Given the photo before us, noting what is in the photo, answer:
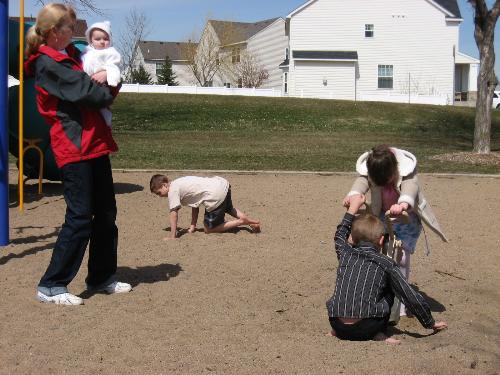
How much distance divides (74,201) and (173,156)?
1182 cm

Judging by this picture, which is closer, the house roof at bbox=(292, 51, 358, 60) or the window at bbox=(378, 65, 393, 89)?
the house roof at bbox=(292, 51, 358, 60)

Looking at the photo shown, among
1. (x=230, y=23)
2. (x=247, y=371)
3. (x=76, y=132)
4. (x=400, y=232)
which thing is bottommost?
(x=247, y=371)

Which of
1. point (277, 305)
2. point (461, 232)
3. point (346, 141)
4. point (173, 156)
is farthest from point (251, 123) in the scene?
point (277, 305)

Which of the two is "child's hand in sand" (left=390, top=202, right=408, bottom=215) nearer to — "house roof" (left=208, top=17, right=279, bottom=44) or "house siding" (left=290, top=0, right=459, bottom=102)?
"house siding" (left=290, top=0, right=459, bottom=102)

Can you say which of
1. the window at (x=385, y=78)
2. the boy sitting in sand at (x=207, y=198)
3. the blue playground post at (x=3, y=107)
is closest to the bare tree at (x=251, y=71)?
the window at (x=385, y=78)

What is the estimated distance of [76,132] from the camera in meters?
5.00

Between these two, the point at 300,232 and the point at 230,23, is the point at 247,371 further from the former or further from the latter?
the point at 230,23

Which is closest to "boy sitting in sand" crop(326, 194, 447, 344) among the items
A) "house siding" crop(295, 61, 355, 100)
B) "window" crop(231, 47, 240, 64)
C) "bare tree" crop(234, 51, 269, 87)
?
"house siding" crop(295, 61, 355, 100)

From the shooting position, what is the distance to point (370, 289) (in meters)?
4.58

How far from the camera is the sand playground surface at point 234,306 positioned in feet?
13.6

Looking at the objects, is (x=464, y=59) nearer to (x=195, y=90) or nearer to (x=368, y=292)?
(x=195, y=90)

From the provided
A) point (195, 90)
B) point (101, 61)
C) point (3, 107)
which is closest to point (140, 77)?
point (195, 90)

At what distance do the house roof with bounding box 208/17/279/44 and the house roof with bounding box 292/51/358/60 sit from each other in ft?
61.3

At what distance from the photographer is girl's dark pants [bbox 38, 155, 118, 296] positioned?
5.05 metres
